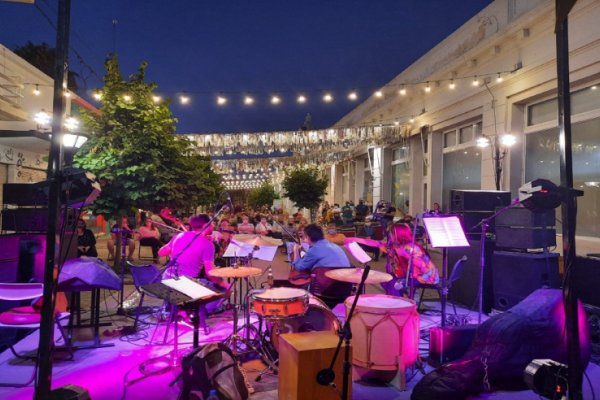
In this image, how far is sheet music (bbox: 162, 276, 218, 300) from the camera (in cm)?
397

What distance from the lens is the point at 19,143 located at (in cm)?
1297

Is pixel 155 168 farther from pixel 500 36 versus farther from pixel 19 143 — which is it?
pixel 500 36

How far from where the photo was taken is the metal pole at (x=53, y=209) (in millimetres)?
3017

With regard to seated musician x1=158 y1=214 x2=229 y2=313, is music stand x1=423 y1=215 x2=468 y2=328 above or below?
above

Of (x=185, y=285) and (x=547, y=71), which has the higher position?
(x=547, y=71)

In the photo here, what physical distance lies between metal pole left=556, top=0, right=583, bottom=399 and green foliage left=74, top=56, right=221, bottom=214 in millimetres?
7756

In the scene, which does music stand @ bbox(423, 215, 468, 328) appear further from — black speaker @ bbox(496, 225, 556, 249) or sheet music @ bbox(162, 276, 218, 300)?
sheet music @ bbox(162, 276, 218, 300)

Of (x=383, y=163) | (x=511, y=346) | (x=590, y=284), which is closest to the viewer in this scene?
(x=511, y=346)

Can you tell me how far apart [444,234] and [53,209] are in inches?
153

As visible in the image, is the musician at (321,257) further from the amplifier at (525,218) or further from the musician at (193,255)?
the amplifier at (525,218)

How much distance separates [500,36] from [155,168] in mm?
9231

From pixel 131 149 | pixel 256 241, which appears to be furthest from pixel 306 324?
pixel 131 149

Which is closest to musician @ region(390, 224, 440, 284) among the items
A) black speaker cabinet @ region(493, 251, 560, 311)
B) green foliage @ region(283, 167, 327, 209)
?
black speaker cabinet @ region(493, 251, 560, 311)

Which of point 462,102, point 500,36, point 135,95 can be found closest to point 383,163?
point 462,102
